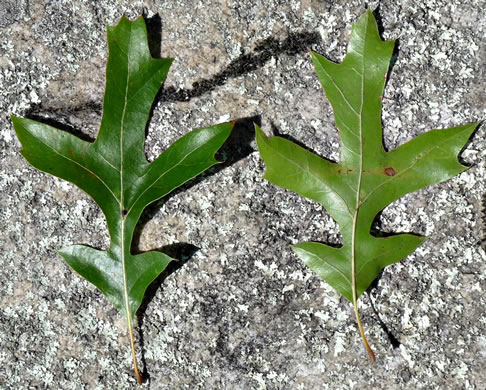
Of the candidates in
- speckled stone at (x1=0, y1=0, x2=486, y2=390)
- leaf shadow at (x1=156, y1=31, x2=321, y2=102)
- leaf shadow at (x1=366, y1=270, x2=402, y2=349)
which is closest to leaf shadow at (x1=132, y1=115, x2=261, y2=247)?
speckled stone at (x1=0, y1=0, x2=486, y2=390)

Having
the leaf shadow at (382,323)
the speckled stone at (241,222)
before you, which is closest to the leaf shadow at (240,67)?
the speckled stone at (241,222)

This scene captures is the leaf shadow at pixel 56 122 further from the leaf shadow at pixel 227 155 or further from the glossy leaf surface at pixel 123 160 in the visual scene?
the leaf shadow at pixel 227 155

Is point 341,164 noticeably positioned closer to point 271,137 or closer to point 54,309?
point 271,137

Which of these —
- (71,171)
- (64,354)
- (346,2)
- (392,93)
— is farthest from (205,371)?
(346,2)

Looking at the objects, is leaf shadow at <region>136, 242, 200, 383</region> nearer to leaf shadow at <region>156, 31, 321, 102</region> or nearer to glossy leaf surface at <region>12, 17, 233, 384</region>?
glossy leaf surface at <region>12, 17, 233, 384</region>

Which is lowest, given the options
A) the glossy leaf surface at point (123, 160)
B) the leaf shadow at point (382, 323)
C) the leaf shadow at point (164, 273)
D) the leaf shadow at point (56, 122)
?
the leaf shadow at point (382, 323)

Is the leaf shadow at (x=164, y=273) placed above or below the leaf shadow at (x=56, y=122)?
below

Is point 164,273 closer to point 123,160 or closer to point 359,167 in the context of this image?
point 123,160
